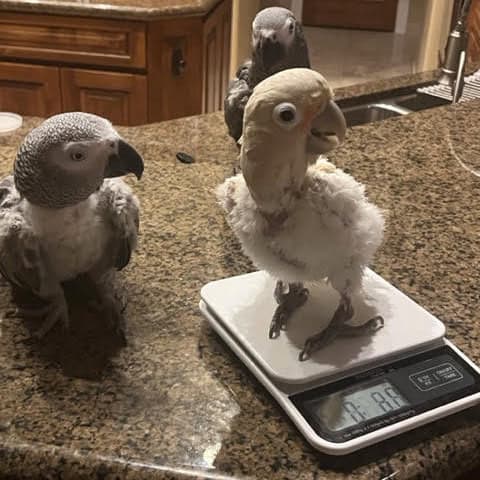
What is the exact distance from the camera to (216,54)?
2918 mm

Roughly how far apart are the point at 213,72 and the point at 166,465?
2365 mm

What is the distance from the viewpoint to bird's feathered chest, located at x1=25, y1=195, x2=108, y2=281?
0.81m

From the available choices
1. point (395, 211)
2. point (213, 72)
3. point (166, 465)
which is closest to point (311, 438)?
point (166, 465)

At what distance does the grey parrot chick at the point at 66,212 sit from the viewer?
766 millimetres

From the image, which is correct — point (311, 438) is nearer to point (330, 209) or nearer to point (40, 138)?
point (330, 209)

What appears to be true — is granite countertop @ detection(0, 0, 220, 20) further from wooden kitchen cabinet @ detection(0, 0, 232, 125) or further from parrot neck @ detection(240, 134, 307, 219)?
parrot neck @ detection(240, 134, 307, 219)

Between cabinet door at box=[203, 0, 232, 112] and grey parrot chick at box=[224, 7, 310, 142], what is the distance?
164cm

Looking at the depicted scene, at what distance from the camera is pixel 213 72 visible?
2.88m

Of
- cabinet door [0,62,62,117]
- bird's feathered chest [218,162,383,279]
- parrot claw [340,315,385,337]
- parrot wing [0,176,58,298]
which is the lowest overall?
cabinet door [0,62,62,117]

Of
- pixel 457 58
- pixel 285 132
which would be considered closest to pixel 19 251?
pixel 285 132

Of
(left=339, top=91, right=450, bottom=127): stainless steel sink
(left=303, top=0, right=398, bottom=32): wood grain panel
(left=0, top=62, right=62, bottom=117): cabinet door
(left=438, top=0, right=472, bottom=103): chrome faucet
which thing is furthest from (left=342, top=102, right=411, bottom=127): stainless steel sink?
(left=303, top=0, right=398, bottom=32): wood grain panel

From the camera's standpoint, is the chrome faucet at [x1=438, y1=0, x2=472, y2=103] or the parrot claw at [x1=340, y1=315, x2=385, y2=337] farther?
the chrome faucet at [x1=438, y1=0, x2=472, y2=103]

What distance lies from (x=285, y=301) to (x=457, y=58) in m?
1.22

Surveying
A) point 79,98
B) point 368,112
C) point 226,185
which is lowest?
point 79,98
